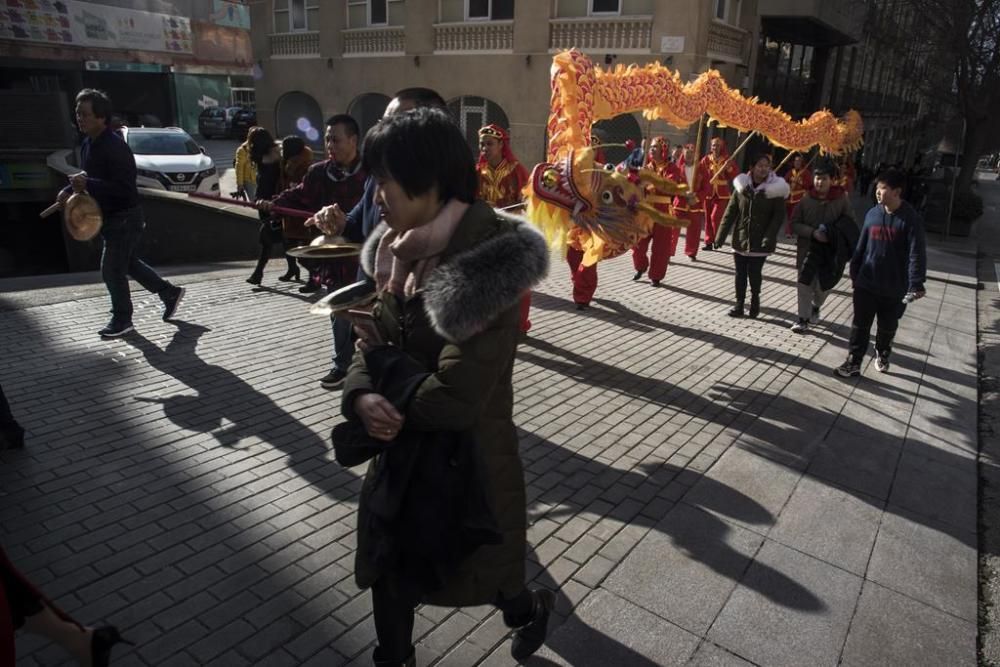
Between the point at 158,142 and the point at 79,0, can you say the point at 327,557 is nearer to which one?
the point at 158,142

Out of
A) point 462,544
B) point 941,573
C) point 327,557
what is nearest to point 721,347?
point 941,573

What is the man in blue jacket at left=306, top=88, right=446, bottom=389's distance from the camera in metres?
3.77

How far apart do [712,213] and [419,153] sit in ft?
37.1

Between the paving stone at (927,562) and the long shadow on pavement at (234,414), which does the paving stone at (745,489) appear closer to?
the paving stone at (927,562)

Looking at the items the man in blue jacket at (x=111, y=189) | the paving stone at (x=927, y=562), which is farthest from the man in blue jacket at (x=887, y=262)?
the man in blue jacket at (x=111, y=189)

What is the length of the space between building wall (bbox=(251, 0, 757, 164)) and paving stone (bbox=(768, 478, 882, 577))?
44.1ft

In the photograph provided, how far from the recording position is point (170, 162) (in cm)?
1482

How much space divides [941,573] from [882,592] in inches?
18.6

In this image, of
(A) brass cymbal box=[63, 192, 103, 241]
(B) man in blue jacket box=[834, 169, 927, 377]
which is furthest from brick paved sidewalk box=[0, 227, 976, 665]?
(A) brass cymbal box=[63, 192, 103, 241]

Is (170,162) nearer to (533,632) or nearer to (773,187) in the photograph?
(773,187)

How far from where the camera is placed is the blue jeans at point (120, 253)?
19.3 feet

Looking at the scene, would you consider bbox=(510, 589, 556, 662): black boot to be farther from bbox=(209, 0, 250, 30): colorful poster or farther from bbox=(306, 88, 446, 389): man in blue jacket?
bbox=(209, 0, 250, 30): colorful poster

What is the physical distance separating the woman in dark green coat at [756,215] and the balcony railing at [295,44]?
2042cm

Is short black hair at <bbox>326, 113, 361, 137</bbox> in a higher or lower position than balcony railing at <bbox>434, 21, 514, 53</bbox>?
lower
